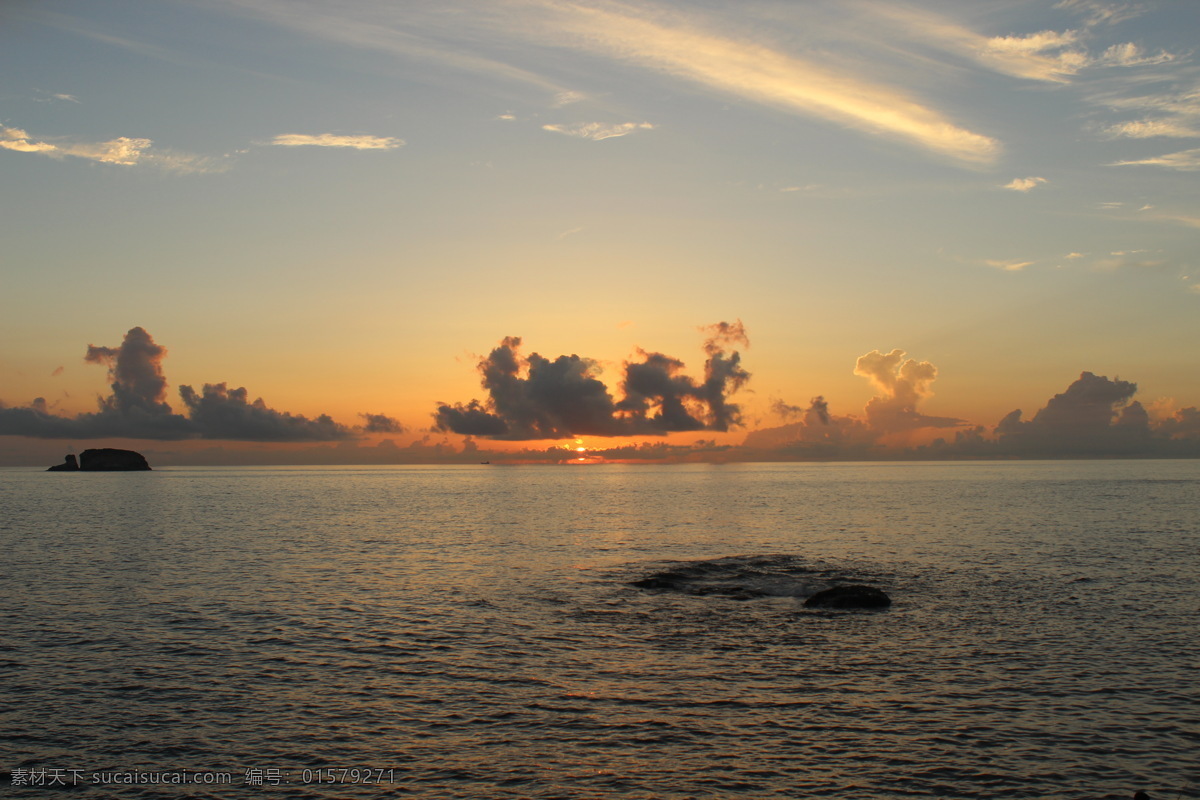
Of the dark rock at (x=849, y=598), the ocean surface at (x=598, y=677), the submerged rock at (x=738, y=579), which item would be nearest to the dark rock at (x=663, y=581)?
the submerged rock at (x=738, y=579)

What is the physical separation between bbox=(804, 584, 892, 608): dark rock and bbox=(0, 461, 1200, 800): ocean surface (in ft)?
4.00

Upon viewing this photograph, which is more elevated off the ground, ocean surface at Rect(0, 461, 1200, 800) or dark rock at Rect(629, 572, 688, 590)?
ocean surface at Rect(0, 461, 1200, 800)

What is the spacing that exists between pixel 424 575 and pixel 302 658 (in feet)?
86.0

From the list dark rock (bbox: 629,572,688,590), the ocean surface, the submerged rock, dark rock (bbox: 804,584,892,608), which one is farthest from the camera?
dark rock (bbox: 629,572,688,590)

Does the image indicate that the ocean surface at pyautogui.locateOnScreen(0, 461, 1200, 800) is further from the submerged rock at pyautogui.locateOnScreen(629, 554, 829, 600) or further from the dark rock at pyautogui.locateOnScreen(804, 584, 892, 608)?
the dark rock at pyautogui.locateOnScreen(804, 584, 892, 608)

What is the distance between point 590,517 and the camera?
405 ft

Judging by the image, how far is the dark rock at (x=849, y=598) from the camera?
4581 cm

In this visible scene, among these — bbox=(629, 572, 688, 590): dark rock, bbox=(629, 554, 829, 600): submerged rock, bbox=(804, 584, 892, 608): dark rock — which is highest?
bbox=(804, 584, 892, 608): dark rock

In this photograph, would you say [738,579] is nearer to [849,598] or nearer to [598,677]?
[849,598]

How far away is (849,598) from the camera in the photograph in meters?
46.3

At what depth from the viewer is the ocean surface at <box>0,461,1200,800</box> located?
2219cm

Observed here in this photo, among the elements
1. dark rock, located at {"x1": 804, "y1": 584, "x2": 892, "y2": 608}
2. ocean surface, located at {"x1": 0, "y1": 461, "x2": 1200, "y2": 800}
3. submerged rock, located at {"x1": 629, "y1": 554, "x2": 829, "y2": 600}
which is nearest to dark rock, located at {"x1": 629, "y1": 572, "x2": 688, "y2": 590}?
submerged rock, located at {"x1": 629, "y1": 554, "x2": 829, "y2": 600}

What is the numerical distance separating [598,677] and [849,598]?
21070mm

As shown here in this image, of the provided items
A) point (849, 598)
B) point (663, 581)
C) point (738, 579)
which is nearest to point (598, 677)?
point (849, 598)
